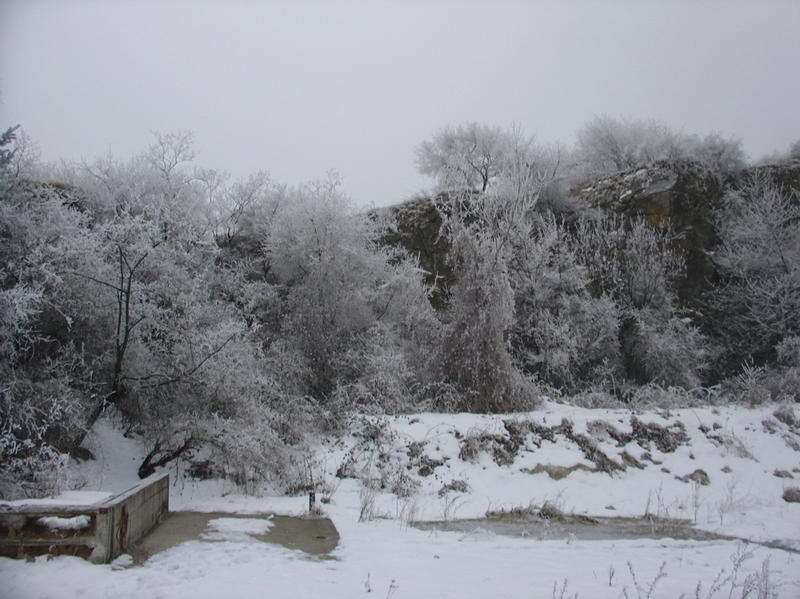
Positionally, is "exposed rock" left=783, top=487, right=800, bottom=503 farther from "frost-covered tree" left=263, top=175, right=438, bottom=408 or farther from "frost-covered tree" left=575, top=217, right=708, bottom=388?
"frost-covered tree" left=263, top=175, right=438, bottom=408

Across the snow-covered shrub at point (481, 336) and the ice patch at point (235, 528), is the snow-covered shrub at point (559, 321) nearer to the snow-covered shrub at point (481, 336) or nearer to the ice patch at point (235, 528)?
the snow-covered shrub at point (481, 336)

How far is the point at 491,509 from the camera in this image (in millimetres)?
7949

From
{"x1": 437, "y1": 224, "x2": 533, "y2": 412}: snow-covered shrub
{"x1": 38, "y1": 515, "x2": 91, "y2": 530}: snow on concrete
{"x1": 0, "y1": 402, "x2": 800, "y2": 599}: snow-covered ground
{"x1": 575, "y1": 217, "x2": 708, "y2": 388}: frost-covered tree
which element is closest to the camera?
{"x1": 0, "y1": 402, "x2": 800, "y2": 599}: snow-covered ground

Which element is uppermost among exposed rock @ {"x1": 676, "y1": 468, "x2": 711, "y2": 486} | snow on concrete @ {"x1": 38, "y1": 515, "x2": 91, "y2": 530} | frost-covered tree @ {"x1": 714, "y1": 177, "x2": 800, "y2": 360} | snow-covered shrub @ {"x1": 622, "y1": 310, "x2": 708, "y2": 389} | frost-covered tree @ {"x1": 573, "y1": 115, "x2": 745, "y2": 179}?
frost-covered tree @ {"x1": 573, "y1": 115, "x2": 745, "y2": 179}

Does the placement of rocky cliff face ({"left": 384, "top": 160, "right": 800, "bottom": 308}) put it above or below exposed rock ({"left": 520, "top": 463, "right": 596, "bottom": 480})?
above

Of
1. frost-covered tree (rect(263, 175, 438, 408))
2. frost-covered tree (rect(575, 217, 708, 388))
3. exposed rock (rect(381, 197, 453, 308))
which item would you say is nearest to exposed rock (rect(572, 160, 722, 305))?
frost-covered tree (rect(575, 217, 708, 388))

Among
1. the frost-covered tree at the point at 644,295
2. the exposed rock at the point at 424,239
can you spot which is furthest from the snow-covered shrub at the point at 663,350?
the exposed rock at the point at 424,239

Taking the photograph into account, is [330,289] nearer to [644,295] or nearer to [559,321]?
[559,321]

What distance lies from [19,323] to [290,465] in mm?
4177

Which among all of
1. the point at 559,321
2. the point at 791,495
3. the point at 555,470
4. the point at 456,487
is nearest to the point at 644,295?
the point at 559,321

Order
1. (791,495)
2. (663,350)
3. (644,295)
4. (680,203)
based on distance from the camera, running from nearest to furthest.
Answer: (791,495), (663,350), (644,295), (680,203)

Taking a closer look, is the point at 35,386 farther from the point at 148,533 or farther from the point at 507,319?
the point at 507,319

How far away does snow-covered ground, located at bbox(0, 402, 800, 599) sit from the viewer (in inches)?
172

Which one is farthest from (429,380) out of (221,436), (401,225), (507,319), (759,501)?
(401,225)
